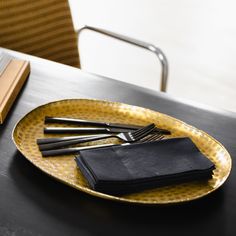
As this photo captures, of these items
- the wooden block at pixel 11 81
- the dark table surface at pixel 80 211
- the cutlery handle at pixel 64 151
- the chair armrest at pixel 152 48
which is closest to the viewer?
the dark table surface at pixel 80 211

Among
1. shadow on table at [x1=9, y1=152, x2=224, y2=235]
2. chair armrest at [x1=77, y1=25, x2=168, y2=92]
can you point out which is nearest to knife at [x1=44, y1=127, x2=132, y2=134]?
shadow on table at [x1=9, y1=152, x2=224, y2=235]

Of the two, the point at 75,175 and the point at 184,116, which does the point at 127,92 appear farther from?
the point at 75,175

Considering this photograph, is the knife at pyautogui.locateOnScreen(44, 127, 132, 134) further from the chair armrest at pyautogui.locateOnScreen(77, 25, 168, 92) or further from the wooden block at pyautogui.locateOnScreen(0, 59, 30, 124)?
the chair armrest at pyautogui.locateOnScreen(77, 25, 168, 92)

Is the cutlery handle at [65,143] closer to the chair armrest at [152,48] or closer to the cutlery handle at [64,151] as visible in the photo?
the cutlery handle at [64,151]

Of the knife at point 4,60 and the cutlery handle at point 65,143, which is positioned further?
the knife at point 4,60

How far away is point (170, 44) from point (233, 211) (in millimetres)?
2178

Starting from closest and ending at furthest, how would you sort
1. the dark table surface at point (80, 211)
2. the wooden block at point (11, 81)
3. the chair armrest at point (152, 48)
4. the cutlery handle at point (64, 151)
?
the dark table surface at point (80, 211) → the cutlery handle at point (64, 151) → the wooden block at point (11, 81) → the chair armrest at point (152, 48)

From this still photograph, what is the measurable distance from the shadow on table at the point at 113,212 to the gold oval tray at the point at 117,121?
0.04 ft

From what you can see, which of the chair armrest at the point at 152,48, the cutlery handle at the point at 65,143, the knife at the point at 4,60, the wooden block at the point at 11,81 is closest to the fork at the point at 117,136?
the cutlery handle at the point at 65,143

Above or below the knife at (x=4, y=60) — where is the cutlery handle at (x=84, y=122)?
below

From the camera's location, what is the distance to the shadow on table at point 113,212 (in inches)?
21.3

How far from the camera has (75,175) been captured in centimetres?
61

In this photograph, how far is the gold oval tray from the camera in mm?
583

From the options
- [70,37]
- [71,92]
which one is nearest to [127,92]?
[71,92]
